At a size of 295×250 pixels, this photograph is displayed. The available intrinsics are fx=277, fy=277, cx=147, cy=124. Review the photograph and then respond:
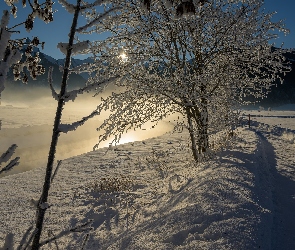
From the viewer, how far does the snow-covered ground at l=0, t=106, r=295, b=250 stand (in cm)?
391

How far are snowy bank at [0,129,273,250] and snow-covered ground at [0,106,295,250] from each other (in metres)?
0.01

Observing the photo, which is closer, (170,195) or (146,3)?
(146,3)

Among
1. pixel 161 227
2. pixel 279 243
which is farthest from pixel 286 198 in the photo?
pixel 161 227

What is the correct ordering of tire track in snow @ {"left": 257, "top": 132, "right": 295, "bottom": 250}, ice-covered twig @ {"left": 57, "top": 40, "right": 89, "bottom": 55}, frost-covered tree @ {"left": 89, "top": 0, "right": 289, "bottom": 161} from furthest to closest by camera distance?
frost-covered tree @ {"left": 89, "top": 0, "right": 289, "bottom": 161}, tire track in snow @ {"left": 257, "top": 132, "right": 295, "bottom": 250}, ice-covered twig @ {"left": 57, "top": 40, "right": 89, "bottom": 55}

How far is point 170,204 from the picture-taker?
558cm

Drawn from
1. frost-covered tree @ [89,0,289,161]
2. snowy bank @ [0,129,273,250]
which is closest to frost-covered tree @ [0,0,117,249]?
snowy bank @ [0,129,273,250]

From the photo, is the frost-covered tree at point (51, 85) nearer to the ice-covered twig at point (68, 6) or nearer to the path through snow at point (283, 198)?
the ice-covered twig at point (68, 6)

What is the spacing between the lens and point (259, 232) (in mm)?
3805

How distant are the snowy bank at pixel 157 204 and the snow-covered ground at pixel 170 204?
15 mm

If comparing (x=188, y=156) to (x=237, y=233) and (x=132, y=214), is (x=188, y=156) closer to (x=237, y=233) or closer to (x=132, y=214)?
(x=132, y=214)

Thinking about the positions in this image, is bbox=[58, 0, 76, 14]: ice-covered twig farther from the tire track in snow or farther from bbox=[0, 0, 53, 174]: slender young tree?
the tire track in snow

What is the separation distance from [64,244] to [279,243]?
3538mm

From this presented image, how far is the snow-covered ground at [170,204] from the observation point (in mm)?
3912

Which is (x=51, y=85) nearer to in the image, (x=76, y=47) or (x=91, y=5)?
(x=76, y=47)
